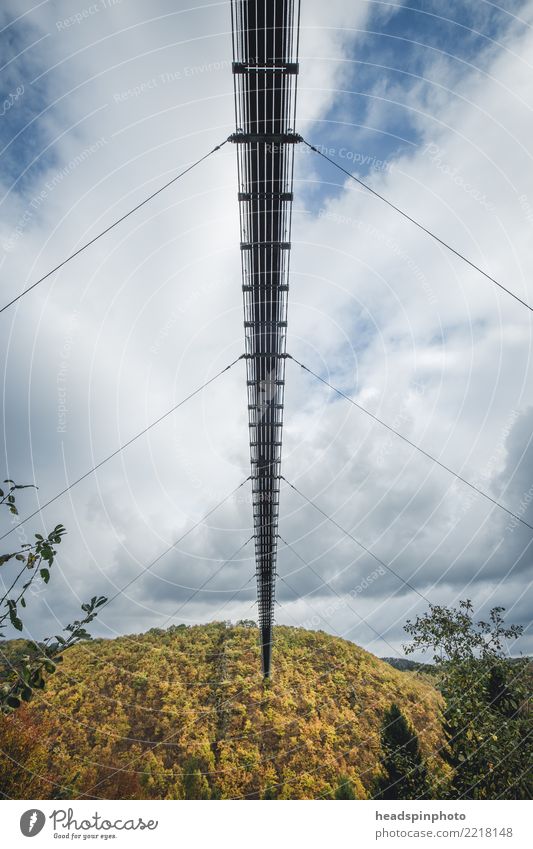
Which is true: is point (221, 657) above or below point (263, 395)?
below

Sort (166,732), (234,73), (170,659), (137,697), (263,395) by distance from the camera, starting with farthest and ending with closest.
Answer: (170,659), (137,697), (166,732), (263,395), (234,73)

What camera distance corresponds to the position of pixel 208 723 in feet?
105

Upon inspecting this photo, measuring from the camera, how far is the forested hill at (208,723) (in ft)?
88.6

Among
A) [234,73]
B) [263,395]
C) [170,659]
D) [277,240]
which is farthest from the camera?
[170,659]

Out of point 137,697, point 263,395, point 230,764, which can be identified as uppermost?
point 263,395

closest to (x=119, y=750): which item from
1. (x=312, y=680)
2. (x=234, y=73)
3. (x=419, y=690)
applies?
(x=312, y=680)

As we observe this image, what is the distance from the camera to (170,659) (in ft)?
124

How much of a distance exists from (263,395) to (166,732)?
32135 millimetres

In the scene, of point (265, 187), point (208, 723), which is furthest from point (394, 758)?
point (265, 187)

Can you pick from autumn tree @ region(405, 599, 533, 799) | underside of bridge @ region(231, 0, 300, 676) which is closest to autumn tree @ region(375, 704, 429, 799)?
autumn tree @ region(405, 599, 533, 799)

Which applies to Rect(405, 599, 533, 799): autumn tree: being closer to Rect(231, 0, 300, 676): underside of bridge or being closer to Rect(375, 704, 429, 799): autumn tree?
Rect(231, 0, 300, 676): underside of bridge

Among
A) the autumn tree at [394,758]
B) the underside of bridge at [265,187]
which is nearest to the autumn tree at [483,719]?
the underside of bridge at [265,187]

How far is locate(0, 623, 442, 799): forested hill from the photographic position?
27016 mm
